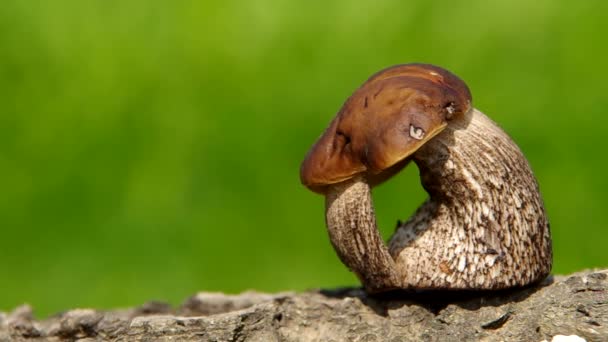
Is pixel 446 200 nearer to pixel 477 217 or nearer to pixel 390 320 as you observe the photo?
pixel 477 217

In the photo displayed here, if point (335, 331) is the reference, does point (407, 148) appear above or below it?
above

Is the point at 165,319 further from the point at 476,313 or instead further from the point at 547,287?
the point at 547,287

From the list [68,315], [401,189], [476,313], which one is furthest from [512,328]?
[401,189]

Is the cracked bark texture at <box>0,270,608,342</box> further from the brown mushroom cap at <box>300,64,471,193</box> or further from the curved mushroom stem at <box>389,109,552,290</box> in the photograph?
the brown mushroom cap at <box>300,64,471,193</box>

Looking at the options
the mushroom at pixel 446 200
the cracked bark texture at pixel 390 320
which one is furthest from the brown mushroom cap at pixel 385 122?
the cracked bark texture at pixel 390 320

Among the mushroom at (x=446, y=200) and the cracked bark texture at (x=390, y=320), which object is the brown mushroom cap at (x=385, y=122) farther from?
the cracked bark texture at (x=390, y=320)
